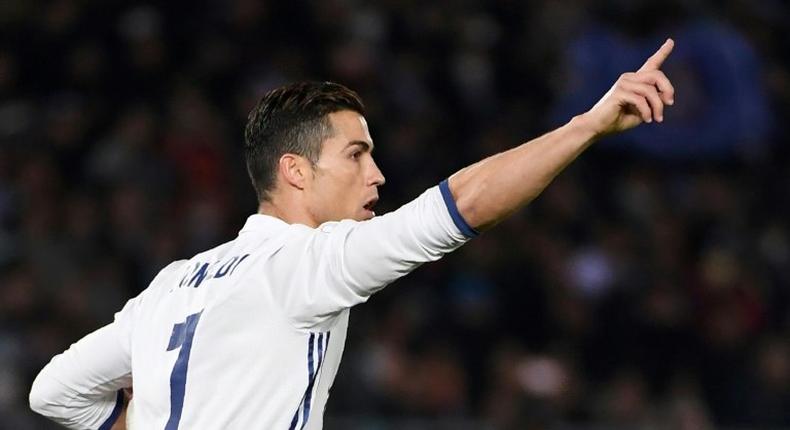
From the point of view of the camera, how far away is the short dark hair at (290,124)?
363 cm

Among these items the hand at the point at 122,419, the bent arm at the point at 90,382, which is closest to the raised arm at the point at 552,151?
the bent arm at the point at 90,382

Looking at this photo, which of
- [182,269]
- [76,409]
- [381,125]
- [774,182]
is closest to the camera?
[182,269]

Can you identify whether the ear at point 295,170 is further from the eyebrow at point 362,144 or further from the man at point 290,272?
the eyebrow at point 362,144

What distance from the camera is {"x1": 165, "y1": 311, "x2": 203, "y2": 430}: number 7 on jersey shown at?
3.43m

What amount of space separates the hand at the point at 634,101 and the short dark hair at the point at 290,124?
0.84 metres

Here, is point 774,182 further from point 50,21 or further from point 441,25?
point 50,21

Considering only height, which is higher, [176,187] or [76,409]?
[176,187]

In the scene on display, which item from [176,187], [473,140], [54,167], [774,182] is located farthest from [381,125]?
[774,182]

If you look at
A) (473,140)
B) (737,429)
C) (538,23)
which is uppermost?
(538,23)

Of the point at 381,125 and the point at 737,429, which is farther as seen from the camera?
the point at 381,125

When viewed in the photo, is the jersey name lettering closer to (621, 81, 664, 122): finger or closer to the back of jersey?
the back of jersey

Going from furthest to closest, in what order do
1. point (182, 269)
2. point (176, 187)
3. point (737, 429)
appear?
point (176, 187) < point (737, 429) < point (182, 269)

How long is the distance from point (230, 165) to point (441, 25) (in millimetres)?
2367

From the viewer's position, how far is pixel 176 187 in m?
9.17
